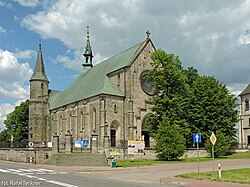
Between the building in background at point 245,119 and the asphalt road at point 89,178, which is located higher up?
the building in background at point 245,119

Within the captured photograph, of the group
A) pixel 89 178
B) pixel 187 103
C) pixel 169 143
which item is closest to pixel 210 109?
pixel 187 103

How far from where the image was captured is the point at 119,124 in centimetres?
4819

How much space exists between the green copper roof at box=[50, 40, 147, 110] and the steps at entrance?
47.0 feet

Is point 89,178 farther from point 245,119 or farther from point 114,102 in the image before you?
point 245,119

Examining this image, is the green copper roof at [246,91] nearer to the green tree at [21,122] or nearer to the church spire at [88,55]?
the church spire at [88,55]

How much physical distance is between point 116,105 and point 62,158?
15.8 metres

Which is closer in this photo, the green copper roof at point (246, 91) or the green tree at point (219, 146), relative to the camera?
the green tree at point (219, 146)

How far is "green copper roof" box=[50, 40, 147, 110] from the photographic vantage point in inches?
1955

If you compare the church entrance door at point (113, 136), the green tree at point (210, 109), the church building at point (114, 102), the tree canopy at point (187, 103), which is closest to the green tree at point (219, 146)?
the tree canopy at point (187, 103)

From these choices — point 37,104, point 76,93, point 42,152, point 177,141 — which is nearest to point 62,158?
point 42,152

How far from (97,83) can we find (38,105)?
62.7ft

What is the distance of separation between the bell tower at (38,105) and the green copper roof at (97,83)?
7.51 ft

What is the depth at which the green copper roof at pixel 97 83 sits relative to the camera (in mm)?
49656

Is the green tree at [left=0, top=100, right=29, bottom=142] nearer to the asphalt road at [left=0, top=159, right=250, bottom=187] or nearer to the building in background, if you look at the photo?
the building in background
